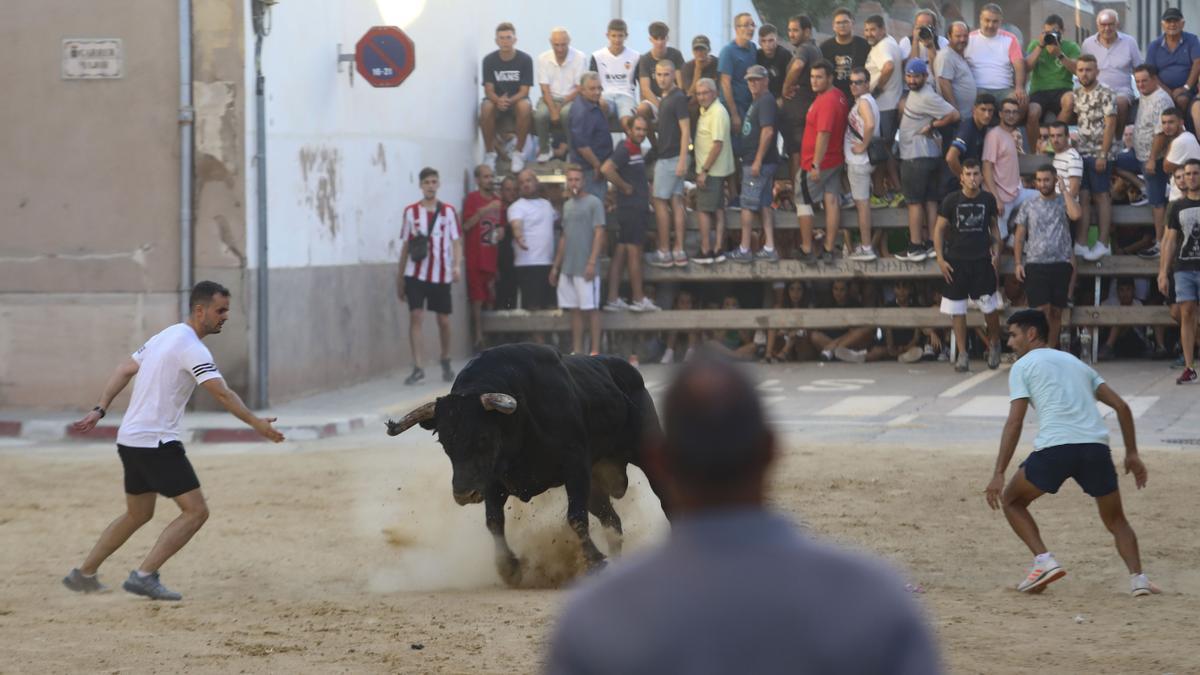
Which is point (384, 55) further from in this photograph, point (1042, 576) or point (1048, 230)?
point (1042, 576)

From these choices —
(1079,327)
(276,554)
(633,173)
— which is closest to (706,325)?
(633,173)

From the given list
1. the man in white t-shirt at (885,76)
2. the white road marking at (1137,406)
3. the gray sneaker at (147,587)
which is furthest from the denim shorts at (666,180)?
the gray sneaker at (147,587)

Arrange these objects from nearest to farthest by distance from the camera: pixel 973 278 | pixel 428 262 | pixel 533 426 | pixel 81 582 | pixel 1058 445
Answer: pixel 1058 445, pixel 533 426, pixel 81 582, pixel 973 278, pixel 428 262

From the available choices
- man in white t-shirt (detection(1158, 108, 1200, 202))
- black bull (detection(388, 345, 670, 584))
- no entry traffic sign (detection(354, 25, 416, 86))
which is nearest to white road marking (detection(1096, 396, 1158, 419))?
man in white t-shirt (detection(1158, 108, 1200, 202))

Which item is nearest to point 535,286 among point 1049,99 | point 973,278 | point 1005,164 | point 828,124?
point 828,124

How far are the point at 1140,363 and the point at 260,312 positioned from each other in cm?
985

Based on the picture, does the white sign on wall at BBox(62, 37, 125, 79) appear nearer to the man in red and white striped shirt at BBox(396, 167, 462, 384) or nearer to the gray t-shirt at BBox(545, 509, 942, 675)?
the man in red and white striped shirt at BBox(396, 167, 462, 384)

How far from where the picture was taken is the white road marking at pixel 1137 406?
15883mm

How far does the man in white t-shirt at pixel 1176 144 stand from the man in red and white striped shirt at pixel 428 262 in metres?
7.75

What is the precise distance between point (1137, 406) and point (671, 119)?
20.8 feet

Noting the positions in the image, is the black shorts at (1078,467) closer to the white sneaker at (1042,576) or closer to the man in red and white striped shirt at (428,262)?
the white sneaker at (1042,576)

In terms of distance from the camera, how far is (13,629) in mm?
7727

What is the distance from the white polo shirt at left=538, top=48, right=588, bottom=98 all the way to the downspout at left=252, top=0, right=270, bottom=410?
5358 mm

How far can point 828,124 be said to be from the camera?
18.7 metres
